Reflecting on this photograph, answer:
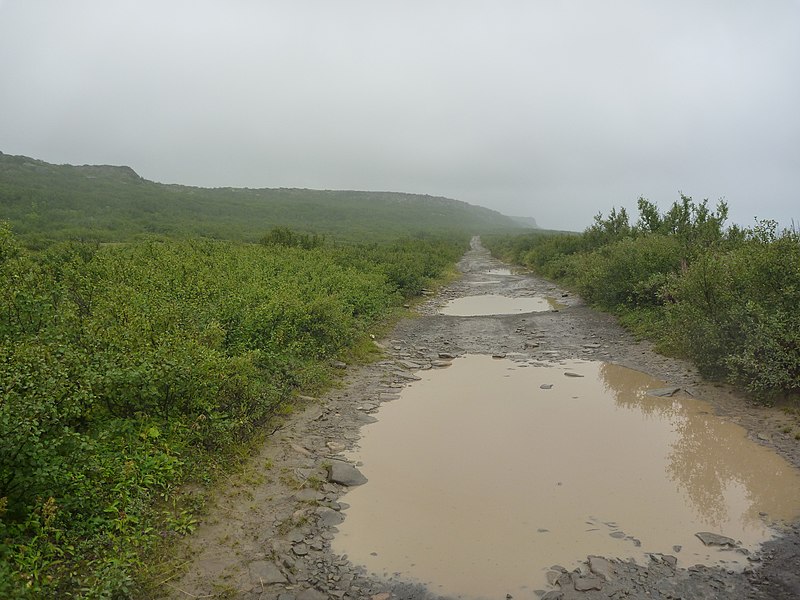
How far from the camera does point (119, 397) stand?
624cm

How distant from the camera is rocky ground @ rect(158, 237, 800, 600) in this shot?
4.65 metres

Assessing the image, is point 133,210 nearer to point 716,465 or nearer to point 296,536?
point 296,536

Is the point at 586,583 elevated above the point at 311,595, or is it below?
above

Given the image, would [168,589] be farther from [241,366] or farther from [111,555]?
[241,366]

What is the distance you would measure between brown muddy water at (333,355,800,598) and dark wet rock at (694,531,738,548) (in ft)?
0.23

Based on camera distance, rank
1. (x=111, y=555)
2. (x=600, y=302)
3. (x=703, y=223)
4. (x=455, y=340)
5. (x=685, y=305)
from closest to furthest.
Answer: (x=111, y=555) < (x=685, y=305) < (x=455, y=340) < (x=600, y=302) < (x=703, y=223)

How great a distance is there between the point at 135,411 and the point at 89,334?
1232mm

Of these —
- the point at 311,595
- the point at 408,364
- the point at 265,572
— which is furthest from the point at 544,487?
the point at 408,364

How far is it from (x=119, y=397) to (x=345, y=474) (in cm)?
294

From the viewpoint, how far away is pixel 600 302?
19.2 meters

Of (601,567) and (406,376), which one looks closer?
→ (601,567)

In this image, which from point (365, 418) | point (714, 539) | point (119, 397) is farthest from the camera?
point (365, 418)

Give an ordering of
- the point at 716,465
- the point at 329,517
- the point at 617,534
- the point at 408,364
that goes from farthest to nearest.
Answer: the point at 408,364 < the point at 716,465 < the point at 329,517 < the point at 617,534

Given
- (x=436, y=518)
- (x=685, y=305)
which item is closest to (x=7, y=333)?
(x=436, y=518)
